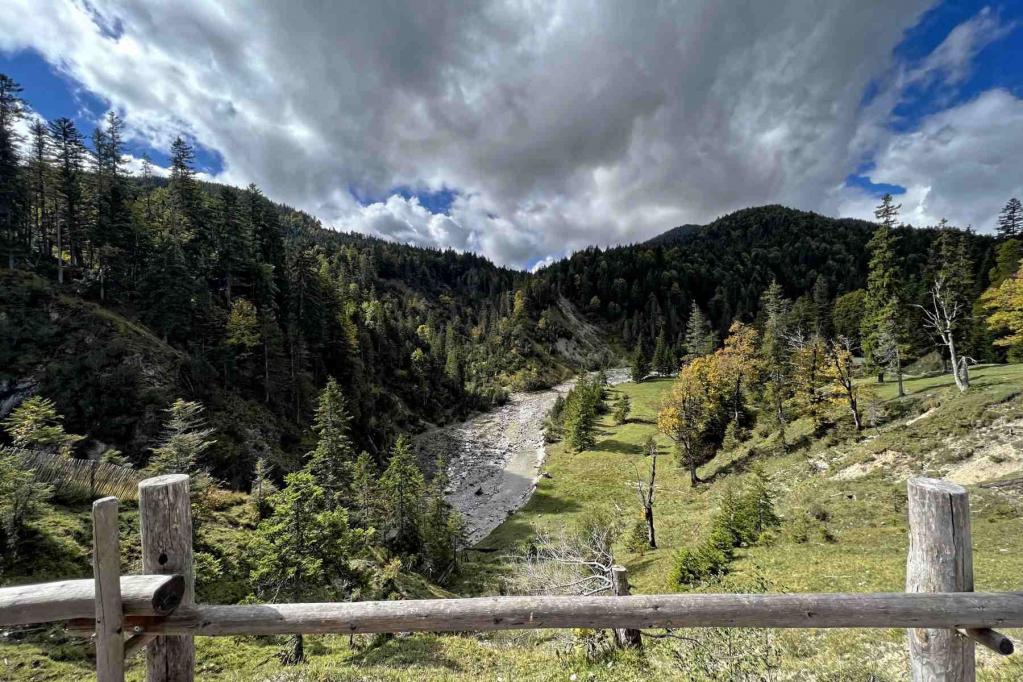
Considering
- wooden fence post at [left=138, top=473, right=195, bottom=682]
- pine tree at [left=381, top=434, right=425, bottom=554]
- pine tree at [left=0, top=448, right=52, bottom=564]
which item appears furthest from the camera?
pine tree at [left=381, top=434, right=425, bottom=554]

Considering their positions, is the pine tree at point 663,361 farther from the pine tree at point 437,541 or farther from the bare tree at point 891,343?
the pine tree at point 437,541

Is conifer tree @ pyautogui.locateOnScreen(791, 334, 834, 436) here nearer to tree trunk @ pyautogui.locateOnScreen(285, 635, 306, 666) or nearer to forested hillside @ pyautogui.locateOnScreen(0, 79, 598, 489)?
tree trunk @ pyautogui.locateOnScreen(285, 635, 306, 666)

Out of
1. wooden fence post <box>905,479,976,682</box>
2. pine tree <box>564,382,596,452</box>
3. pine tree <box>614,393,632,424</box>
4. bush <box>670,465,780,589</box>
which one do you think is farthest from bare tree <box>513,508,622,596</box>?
pine tree <box>614,393,632,424</box>

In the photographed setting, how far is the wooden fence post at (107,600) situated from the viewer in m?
3.34

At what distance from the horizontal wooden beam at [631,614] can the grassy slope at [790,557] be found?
13.7 feet

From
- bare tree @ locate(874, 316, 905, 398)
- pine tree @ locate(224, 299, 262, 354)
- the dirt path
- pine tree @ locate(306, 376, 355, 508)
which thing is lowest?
the dirt path

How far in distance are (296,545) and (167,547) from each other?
1134 centimetres

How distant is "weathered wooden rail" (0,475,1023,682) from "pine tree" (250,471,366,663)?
35.0ft

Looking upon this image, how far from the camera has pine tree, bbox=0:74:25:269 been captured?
4109cm

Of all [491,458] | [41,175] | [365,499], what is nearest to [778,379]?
[365,499]

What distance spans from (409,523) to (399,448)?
4978 millimetres

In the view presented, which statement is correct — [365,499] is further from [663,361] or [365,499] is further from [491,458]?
[663,361]

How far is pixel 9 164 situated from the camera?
42.4 metres

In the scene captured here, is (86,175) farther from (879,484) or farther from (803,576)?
(879,484)
